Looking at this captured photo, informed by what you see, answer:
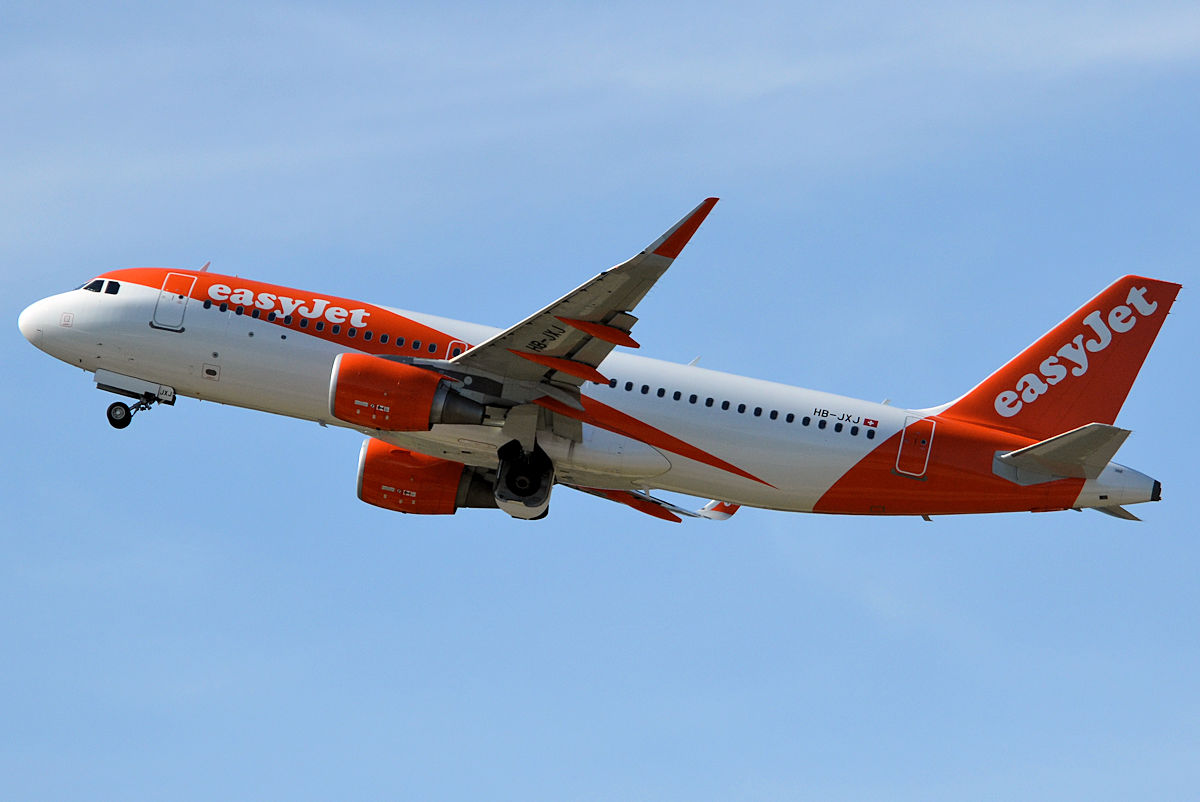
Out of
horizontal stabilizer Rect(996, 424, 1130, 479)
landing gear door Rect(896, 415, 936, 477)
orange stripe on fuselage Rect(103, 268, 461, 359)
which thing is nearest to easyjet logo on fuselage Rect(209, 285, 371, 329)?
orange stripe on fuselage Rect(103, 268, 461, 359)

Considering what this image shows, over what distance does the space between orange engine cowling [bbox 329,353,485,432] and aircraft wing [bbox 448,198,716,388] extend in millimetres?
1111

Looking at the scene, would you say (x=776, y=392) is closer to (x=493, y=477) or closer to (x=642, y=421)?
(x=642, y=421)

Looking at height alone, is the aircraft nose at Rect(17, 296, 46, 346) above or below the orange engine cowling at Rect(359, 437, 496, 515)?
above

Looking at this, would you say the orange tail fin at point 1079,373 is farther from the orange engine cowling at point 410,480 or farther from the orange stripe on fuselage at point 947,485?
the orange engine cowling at point 410,480

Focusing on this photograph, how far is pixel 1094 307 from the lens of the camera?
4297 centimetres

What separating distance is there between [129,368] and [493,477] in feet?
33.3

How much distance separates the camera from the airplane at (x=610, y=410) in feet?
130

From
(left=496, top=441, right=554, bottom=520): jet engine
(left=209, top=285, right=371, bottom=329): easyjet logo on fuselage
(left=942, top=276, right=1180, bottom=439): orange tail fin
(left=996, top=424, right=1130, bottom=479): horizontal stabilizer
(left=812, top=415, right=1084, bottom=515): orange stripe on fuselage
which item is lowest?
(left=496, top=441, right=554, bottom=520): jet engine

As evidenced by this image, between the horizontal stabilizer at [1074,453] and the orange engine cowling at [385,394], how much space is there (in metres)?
14.8

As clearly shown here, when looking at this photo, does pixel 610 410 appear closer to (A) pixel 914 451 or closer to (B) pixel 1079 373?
(A) pixel 914 451

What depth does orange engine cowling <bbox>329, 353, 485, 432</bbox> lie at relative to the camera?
38.2 metres

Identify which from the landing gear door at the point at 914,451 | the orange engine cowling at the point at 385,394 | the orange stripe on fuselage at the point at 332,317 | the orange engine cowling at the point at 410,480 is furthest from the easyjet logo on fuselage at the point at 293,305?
the landing gear door at the point at 914,451

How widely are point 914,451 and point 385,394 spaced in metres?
13.7

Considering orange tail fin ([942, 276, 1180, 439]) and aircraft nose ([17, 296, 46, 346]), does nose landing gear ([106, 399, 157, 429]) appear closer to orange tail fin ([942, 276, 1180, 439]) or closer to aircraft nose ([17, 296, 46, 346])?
aircraft nose ([17, 296, 46, 346])
